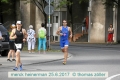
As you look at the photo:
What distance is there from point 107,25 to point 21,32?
30.3 metres

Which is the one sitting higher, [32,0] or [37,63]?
[32,0]

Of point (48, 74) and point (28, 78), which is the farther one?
point (48, 74)

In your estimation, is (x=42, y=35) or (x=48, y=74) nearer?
(x=48, y=74)

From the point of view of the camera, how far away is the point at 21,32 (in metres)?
16.6

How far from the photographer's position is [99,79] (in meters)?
13.3

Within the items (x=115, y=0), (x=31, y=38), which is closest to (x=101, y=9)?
(x=115, y=0)

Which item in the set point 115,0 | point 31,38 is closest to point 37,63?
point 31,38

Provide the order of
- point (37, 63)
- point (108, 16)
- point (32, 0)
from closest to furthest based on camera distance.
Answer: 1. point (37, 63)
2. point (32, 0)
3. point (108, 16)

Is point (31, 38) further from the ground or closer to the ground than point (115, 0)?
closer to the ground

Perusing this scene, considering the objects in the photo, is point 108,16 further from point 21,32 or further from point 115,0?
point 21,32

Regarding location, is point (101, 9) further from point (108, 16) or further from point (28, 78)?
point (28, 78)

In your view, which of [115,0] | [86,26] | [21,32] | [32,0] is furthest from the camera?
[86,26]

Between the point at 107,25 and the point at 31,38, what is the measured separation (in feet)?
63.7

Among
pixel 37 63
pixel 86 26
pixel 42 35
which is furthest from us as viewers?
pixel 86 26
